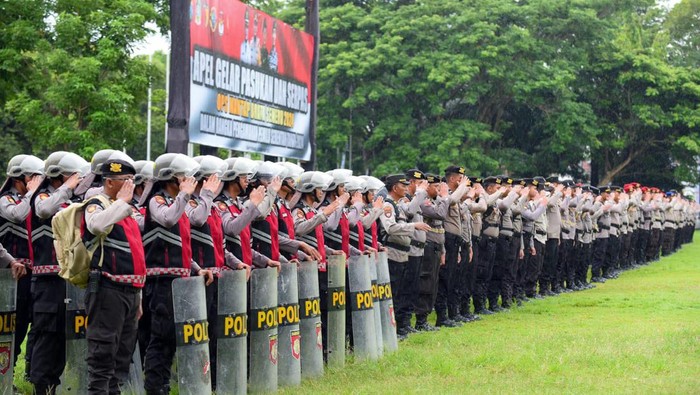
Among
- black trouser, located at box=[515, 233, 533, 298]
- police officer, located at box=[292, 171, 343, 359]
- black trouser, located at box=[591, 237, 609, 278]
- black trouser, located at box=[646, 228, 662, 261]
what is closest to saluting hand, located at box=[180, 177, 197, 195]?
police officer, located at box=[292, 171, 343, 359]

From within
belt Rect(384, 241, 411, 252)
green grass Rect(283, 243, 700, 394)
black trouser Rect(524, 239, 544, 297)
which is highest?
belt Rect(384, 241, 411, 252)

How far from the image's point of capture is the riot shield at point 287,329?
34.0ft

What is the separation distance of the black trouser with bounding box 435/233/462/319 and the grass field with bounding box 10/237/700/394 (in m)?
0.46

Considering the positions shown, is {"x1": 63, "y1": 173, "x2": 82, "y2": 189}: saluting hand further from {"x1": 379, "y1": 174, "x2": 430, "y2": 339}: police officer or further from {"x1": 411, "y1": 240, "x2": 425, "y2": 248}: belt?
{"x1": 411, "y1": 240, "x2": 425, "y2": 248}: belt

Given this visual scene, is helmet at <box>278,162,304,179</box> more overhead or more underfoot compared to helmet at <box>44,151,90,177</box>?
more overhead

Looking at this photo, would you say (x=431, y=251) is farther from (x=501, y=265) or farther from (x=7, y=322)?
(x=7, y=322)

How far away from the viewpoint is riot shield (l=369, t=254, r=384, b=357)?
40.4 feet

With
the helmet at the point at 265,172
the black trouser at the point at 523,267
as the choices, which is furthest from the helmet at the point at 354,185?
the black trouser at the point at 523,267

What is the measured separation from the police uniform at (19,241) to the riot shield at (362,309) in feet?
10.4

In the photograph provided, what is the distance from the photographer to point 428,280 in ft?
50.3

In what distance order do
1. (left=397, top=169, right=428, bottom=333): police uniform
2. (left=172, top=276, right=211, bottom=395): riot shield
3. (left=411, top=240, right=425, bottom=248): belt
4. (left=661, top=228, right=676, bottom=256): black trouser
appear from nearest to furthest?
(left=172, top=276, right=211, bottom=395): riot shield, (left=397, top=169, right=428, bottom=333): police uniform, (left=411, top=240, right=425, bottom=248): belt, (left=661, top=228, right=676, bottom=256): black trouser

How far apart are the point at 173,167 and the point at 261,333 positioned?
1.63m

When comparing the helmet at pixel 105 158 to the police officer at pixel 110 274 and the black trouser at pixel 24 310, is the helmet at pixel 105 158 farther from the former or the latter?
the black trouser at pixel 24 310

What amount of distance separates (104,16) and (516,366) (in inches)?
713
